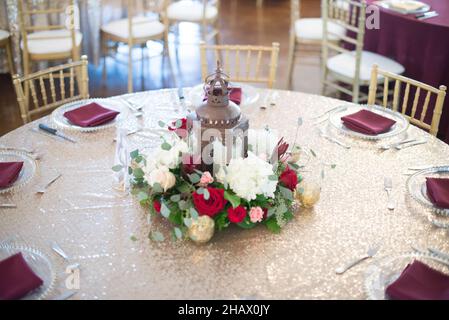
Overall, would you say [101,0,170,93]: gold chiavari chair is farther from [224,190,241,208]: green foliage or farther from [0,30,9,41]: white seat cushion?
[224,190,241,208]: green foliage

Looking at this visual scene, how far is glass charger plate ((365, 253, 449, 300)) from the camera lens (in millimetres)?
1450

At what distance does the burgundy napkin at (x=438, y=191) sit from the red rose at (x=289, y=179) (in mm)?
454

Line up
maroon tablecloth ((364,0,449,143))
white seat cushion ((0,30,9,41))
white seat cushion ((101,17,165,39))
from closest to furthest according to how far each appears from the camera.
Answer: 1. maroon tablecloth ((364,0,449,143))
2. white seat cushion ((0,30,9,41))
3. white seat cushion ((101,17,165,39))

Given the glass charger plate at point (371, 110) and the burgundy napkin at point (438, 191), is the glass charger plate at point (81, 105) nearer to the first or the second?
the glass charger plate at point (371, 110)

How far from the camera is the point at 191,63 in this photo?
5.17 meters

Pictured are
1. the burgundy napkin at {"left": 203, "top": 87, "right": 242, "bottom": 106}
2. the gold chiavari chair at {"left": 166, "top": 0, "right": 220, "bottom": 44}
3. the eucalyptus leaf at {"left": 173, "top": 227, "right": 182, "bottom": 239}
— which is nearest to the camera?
the eucalyptus leaf at {"left": 173, "top": 227, "right": 182, "bottom": 239}

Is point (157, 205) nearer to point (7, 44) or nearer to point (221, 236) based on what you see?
point (221, 236)

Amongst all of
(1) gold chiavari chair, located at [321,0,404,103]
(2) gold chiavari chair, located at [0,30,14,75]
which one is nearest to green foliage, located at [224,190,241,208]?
(1) gold chiavari chair, located at [321,0,404,103]

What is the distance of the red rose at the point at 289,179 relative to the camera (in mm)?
1671

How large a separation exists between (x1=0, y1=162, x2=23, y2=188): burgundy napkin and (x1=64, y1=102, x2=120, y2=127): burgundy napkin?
14.9 inches

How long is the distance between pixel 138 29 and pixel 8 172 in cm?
281

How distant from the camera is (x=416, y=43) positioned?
12.0 ft
